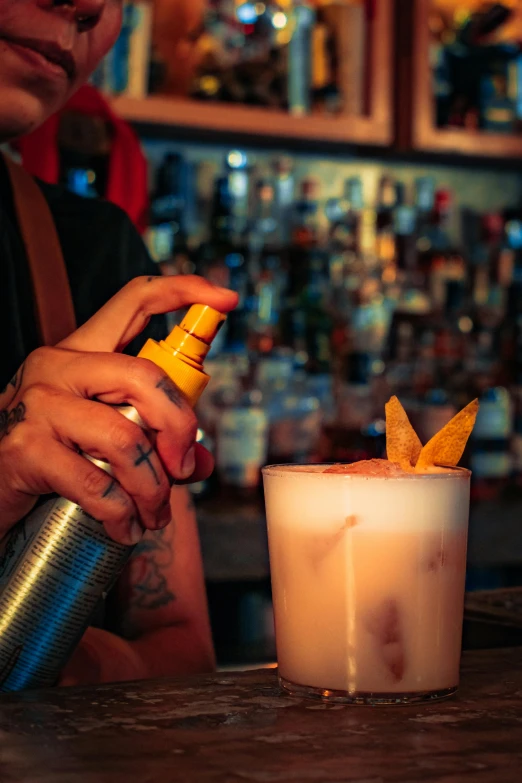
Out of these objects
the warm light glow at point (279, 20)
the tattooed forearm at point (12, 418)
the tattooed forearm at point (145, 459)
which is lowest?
the tattooed forearm at point (145, 459)

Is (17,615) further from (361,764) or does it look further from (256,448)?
(256,448)

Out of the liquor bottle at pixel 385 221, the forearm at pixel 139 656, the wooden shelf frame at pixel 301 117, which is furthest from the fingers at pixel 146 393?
the liquor bottle at pixel 385 221

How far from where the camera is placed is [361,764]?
0.47m

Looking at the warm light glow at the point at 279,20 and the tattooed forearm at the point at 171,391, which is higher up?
the warm light glow at the point at 279,20

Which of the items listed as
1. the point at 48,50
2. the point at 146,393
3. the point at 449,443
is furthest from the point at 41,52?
the point at 449,443

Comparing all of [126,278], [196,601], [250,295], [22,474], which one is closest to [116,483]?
[22,474]

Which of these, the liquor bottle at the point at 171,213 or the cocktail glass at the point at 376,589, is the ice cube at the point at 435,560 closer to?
the cocktail glass at the point at 376,589

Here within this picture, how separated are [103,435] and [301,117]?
2.16 meters

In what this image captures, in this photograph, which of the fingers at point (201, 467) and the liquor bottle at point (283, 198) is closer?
the fingers at point (201, 467)

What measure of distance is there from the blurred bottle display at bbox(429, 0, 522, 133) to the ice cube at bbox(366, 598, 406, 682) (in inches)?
99.8

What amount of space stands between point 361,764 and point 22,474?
1.12 feet

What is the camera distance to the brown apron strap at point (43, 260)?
109cm

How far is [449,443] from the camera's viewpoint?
0.67 meters

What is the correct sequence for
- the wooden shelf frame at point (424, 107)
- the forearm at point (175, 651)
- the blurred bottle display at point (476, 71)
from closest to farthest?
the forearm at point (175, 651)
the wooden shelf frame at point (424, 107)
the blurred bottle display at point (476, 71)
